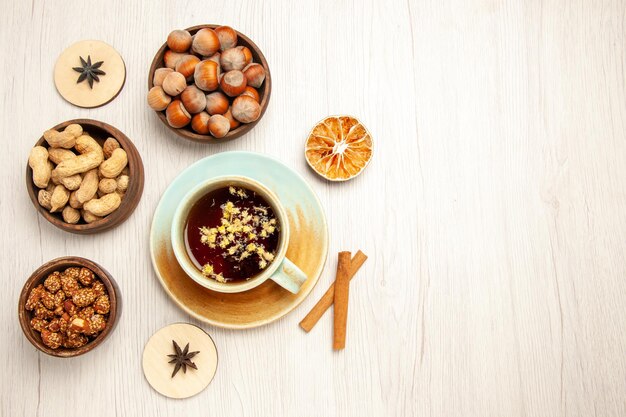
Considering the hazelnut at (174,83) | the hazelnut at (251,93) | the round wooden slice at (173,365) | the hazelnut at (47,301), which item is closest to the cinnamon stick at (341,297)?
the round wooden slice at (173,365)

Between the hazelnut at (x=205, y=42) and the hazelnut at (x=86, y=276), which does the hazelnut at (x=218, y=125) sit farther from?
the hazelnut at (x=86, y=276)

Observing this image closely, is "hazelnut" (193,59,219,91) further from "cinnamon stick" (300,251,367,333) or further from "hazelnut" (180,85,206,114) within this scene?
"cinnamon stick" (300,251,367,333)

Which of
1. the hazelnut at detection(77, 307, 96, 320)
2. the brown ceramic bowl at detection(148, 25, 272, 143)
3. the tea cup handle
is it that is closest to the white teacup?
the tea cup handle

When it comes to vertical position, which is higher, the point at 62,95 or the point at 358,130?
the point at 62,95

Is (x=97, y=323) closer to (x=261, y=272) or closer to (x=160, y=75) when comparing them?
(x=261, y=272)

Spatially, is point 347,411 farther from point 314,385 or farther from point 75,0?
point 75,0

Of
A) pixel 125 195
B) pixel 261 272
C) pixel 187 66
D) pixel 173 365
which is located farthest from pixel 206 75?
pixel 173 365

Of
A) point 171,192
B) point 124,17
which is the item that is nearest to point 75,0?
point 124,17
